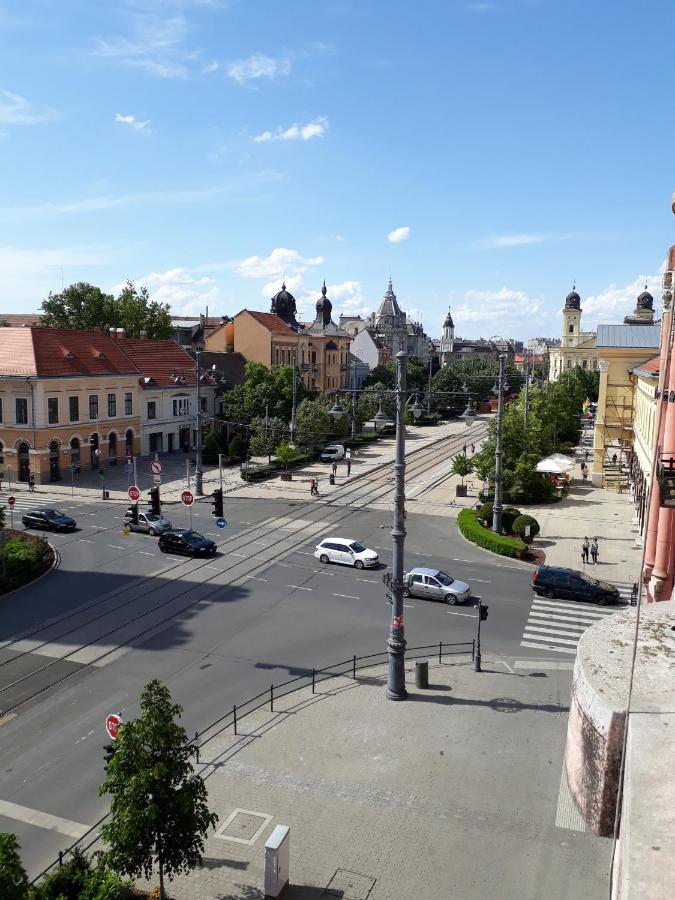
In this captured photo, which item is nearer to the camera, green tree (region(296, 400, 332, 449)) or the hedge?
the hedge

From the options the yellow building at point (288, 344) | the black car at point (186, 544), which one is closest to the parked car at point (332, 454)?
the yellow building at point (288, 344)

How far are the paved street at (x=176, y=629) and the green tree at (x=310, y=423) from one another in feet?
71.5

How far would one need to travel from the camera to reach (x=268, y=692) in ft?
60.2

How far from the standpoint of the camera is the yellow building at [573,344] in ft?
402

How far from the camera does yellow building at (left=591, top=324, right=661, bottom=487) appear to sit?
170ft

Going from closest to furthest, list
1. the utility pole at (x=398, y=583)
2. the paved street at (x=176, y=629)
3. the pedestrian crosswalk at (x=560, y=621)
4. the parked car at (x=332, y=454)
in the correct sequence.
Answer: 1. the paved street at (x=176, y=629)
2. the utility pole at (x=398, y=583)
3. the pedestrian crosswalk at (x=560, y=621)
4. the parked car at (x=332, y=454)

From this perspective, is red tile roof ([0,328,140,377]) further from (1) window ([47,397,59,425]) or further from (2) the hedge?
(2) the hedge

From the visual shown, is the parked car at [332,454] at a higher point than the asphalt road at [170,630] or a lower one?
higher

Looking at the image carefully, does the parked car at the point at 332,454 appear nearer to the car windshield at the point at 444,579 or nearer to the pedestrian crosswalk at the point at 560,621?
the car windshield at the point at 444,579

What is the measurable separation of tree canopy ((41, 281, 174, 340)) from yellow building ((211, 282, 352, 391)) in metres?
12.3

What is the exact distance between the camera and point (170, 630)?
22.8m

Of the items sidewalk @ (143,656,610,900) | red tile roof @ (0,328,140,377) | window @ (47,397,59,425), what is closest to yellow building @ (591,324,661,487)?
red tile roof @ (0,328,140,377)

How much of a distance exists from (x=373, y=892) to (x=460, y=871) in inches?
59.7

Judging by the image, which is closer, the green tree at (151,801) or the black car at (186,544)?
the green tree at (151,801)
